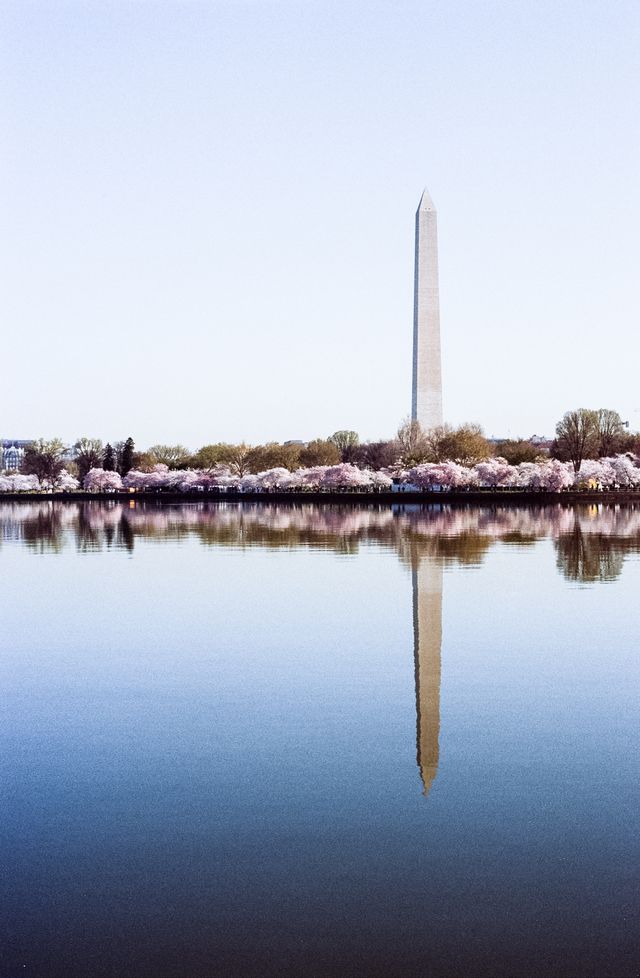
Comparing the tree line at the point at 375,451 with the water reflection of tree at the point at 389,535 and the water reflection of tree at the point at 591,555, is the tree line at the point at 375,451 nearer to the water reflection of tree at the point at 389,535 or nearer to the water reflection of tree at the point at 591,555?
the water reflection of tree at the point at 389,535

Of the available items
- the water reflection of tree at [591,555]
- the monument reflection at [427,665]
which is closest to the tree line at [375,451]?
the water reflection of tree at [591,555]

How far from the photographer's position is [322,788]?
27.8ft

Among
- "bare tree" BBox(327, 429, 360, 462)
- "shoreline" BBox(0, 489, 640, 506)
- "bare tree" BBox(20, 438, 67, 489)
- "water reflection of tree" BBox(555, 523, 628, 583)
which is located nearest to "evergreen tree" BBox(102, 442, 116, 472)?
"bare tree" BBox(20, 438, 67, 489)

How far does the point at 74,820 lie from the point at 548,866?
→ 3.33 meters

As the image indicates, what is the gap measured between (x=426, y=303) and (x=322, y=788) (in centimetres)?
7259

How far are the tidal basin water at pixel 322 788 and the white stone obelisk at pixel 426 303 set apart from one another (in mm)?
60536

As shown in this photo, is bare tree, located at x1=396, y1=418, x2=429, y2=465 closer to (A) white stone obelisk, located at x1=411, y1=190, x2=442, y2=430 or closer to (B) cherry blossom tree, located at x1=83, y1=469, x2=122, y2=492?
(A) white stone obelisk, located at x1=411, y1=190, x2=442, y2=430

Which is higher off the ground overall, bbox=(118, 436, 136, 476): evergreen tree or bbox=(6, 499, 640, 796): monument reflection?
bbox=(118, 436, 136, 476): evergreen tree

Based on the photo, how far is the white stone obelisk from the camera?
78.8m

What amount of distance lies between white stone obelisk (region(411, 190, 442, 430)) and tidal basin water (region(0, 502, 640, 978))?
6054 cm

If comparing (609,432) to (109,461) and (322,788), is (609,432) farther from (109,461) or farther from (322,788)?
(322,788)

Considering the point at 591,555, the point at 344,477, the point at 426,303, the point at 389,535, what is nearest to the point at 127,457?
the point at 344,477

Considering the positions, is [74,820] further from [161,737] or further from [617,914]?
[617,914]

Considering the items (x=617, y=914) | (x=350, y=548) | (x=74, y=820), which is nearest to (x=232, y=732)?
(x=74, y=820)
